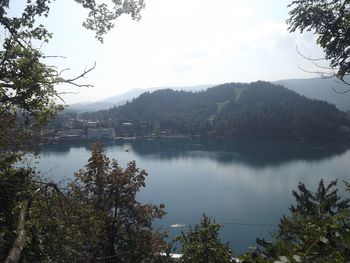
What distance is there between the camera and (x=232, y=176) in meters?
64.6

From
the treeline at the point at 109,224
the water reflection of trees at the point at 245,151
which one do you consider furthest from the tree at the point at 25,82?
the water reflection of trees at the point at 245,151

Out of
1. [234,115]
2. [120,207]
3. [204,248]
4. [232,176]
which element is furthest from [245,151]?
[204,248]

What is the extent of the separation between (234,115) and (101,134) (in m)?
51.5

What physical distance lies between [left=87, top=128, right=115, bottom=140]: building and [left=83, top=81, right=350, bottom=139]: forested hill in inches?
187

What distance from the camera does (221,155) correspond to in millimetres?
89562

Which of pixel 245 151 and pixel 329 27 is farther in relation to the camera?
pixel 245 151

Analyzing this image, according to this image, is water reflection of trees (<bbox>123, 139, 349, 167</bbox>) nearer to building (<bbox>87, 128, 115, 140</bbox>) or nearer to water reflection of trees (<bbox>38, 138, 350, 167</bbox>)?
water reflection of trees (<bbox>38, 138, 350, 167</bbox>)

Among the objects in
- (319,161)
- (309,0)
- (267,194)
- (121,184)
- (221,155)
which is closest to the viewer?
(309,0)

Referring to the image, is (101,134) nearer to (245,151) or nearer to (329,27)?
(245,151)

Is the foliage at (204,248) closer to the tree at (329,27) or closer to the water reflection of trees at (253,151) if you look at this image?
the tree at (329,27)

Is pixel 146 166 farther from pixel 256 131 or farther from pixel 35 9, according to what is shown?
pixel 35 9

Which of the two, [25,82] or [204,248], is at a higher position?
[25,82]

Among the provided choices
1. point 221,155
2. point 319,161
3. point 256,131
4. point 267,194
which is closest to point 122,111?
point 256,131

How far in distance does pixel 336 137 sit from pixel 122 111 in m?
103
